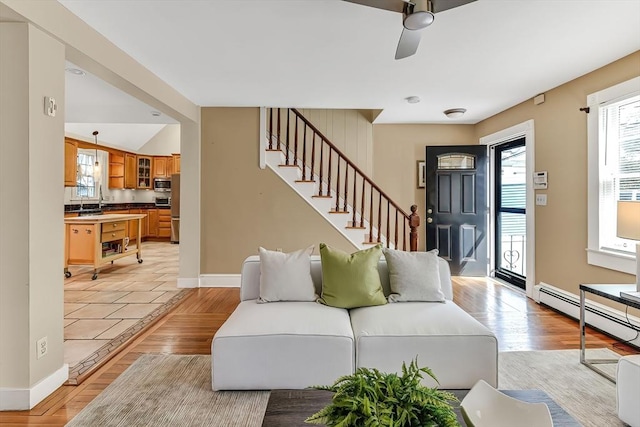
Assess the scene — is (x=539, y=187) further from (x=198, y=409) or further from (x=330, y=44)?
(x=198, y=409)

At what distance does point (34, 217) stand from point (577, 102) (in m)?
4.77

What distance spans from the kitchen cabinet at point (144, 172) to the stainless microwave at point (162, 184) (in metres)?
0.18

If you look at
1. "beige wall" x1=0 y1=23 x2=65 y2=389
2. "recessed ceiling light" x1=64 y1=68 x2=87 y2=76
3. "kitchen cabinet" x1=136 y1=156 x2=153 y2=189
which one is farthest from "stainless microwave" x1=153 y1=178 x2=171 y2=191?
"beige wall" x1=0 y1=23 x2=65 y2=389

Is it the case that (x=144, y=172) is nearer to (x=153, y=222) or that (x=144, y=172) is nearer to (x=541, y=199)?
(x=153, y=222)

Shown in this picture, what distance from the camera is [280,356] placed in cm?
216

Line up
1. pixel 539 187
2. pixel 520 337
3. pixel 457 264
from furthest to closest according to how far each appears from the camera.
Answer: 1. pixel 457 264
2. pixel 539 187
3. pixel 520 337

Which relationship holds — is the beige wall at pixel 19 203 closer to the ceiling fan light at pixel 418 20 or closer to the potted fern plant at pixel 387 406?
the potted fern plant at pixel 387 406

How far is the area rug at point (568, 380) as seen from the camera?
2.07m

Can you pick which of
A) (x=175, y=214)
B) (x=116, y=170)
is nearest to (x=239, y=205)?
(x=175, y=214)

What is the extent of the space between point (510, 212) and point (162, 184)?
8.86 metres

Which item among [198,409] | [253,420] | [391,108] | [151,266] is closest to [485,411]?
[253,420]

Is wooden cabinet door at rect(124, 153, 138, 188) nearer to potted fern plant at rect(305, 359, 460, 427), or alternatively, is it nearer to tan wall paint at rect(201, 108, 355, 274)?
tan wall paint at rect(201, 108, 355, 274)

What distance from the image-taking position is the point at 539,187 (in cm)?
426

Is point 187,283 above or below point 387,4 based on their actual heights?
below
